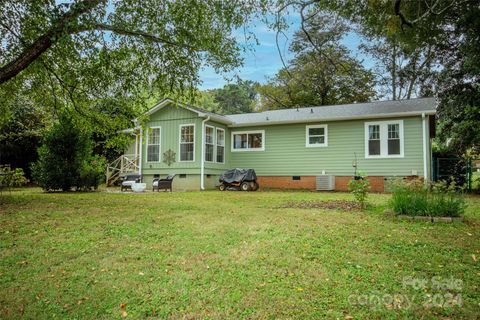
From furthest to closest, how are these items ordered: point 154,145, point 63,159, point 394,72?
point 394,72 → point 154,145 → point 63,159

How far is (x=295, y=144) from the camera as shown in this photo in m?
15.9

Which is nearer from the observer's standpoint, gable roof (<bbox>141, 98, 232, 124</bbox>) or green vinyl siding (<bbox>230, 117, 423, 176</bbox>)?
green vinyl siding (<bbox>230, 117, 423, 176</bbox>)

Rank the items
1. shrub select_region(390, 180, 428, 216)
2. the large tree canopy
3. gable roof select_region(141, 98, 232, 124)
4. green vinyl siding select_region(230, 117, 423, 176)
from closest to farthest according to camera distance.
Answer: shrub select_region(390, 180, 428, 216) → the large tree canopy → green vinyl siding select_region(230, 117, 423, 176) → gable roof select_region(141, 98, 232, 124)

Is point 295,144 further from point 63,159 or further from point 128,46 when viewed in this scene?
point 63,159

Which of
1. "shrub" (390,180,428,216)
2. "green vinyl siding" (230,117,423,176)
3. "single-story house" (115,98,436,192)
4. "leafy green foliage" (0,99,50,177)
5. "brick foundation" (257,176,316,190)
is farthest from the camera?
"leafy green foliage" (0,99,50,177)

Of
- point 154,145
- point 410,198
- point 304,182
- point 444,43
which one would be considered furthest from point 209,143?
point 444,43

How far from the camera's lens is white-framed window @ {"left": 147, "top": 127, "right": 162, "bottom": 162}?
16766 mm

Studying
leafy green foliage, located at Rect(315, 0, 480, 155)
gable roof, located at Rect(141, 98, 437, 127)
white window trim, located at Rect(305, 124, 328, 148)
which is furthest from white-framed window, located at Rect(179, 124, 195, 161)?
leafy green foliage, located at Rect(315, 0, 480, 155)

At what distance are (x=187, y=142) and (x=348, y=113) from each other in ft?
25.6

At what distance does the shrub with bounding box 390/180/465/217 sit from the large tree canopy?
5.49 metres

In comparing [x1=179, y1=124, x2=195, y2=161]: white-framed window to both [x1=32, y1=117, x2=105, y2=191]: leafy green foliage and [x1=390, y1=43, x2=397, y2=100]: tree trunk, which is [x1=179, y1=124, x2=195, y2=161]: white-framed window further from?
[x1=390, y1=43, x2=397, y2=100]: tree trunk

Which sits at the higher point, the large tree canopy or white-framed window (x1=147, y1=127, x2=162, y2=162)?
the large tree canopy

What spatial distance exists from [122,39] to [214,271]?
7.20 metres

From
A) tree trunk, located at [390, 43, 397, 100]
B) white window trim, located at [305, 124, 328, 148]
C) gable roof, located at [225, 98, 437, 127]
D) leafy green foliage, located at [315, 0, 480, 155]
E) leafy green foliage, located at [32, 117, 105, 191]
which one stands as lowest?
leafy green foliage, located at [32, 117, 105, 191]
